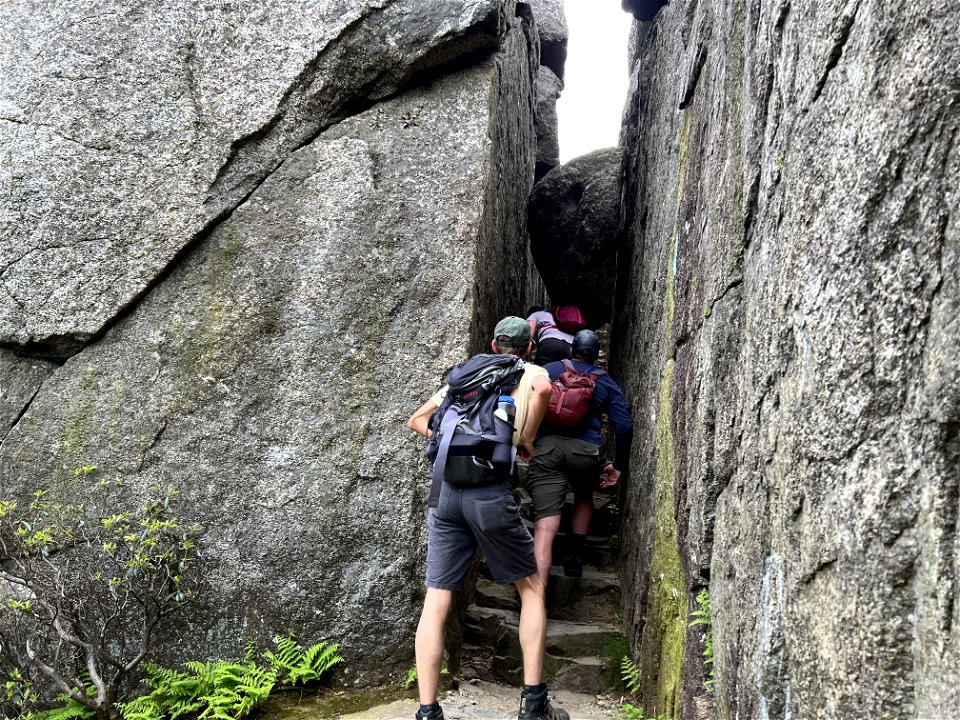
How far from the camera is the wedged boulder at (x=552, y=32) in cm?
1531

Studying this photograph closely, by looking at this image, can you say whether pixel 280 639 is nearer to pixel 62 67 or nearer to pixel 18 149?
pixel 18 149

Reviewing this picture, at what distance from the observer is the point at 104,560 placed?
538 centimetres

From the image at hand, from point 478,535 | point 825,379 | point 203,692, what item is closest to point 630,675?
point 478,535

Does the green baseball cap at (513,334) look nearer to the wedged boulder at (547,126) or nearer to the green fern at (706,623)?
the green fern at (706,623)

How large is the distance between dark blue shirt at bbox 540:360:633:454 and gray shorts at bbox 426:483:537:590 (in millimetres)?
2337

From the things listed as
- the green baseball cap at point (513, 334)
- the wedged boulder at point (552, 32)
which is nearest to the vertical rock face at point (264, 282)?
the green baseball cap at point (513, 334)

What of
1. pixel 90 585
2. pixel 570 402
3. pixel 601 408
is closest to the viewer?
pixel 90 585

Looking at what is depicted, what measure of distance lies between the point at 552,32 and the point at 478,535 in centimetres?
1415

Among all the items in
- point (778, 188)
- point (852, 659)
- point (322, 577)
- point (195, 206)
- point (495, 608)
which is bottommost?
point (495, 608)

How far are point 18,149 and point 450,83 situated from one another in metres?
3.39

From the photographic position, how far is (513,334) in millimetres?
4723

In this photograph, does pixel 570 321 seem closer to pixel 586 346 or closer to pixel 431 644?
pixel 586 346

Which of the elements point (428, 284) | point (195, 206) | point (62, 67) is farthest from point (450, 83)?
point (62, 67)

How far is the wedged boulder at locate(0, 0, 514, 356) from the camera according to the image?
5707mm
